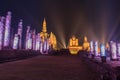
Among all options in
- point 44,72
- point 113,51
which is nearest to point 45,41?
point 113,51

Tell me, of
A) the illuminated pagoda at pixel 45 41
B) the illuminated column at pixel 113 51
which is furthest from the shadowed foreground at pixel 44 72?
the illuminated pagoda at pixel 45 41

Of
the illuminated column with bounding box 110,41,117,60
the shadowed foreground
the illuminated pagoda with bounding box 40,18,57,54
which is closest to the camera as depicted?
the shadowed foreground

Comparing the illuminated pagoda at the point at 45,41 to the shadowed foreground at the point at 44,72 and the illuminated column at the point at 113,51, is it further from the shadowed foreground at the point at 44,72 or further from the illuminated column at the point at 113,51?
the shadowed foreground at the point at 44,72

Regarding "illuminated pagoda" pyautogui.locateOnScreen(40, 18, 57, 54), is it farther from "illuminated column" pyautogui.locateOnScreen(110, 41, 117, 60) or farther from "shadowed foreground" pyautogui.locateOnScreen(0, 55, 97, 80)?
"shadowed foreground" pyautogui.locateOnScreen(0, 55, 97, 80)

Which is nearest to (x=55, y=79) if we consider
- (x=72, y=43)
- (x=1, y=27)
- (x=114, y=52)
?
(x=1, y=27)

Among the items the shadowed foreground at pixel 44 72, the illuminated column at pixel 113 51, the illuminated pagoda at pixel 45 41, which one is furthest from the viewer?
the illuminated pagoda at pixel 45 41

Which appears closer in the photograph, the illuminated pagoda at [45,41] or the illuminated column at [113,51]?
the illuminated column at [113,51]

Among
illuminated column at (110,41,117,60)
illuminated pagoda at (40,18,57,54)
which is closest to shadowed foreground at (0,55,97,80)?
illuminated column at (110,41,117,60)

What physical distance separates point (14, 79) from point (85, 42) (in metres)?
113

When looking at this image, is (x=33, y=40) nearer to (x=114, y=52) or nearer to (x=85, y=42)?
(x=114, y=52)

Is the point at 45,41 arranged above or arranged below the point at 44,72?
above

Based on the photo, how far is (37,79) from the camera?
8641 millimetres

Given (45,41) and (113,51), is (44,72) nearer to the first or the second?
(113,51)

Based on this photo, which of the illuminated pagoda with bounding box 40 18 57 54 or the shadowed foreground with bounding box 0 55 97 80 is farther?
the illuminated pagoda with bounding box 40 18 57 54
